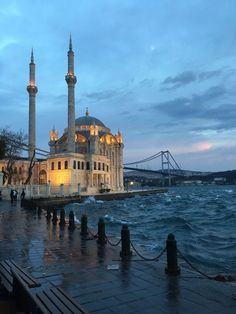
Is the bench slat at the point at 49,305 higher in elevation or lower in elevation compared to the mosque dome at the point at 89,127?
lower

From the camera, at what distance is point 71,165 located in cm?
6744

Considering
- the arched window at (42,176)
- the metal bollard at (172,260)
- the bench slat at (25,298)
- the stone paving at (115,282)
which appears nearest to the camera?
the bench slat at (25,298)

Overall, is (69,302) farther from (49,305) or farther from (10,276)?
(10,276)

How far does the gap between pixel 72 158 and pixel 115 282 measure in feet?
203

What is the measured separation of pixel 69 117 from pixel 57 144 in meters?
17.7

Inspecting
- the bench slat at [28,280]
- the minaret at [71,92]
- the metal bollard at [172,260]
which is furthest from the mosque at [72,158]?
the bench slat at [28,280]

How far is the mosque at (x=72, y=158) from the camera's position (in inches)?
2655

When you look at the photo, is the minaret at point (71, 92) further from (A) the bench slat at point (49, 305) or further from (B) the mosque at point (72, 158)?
(A) the bench slat at point (49, 305)

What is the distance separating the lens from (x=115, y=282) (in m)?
6.82

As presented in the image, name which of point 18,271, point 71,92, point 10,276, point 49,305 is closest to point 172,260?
point 18,271

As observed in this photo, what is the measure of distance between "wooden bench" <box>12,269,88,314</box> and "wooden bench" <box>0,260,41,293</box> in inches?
20.0

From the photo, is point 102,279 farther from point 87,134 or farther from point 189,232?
point 87,134

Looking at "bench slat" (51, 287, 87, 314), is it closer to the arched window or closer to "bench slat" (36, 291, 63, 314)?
"bench slat" (36, 291, 63, 314)

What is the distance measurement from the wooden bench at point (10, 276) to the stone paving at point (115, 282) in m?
0.79
